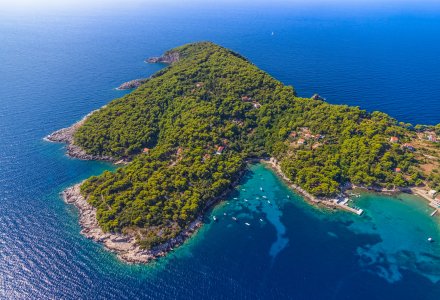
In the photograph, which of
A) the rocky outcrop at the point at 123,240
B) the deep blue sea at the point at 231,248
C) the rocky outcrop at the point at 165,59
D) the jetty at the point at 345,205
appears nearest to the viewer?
the deep blue sea at the point at 231,248

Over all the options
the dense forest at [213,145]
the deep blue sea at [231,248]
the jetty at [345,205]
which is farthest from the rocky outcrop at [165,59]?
the jetty at [345,205]

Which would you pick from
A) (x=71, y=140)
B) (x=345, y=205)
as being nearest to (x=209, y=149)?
(x=345, y=205)

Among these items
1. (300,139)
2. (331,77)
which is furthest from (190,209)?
(331,77)

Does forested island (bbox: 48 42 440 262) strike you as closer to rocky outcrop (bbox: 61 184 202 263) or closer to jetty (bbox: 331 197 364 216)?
rocky outcrop (bbox: 61 184 202 263)

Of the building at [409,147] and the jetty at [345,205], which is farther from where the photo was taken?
the building at [409,147]

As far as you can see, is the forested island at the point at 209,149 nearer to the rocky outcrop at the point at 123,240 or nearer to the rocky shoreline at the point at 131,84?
the rocky outcrop at the point at 123,240

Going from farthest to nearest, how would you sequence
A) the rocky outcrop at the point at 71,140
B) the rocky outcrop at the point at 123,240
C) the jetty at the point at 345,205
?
1. the rocky outcrop at the point at 71,140
2. the jetty at the point at 345,205
3. the rocky outcrop at the point at 123,240

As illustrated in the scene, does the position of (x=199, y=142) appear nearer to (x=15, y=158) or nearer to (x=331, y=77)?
(x=15, y=158)

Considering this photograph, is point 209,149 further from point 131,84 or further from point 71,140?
point 131,84
